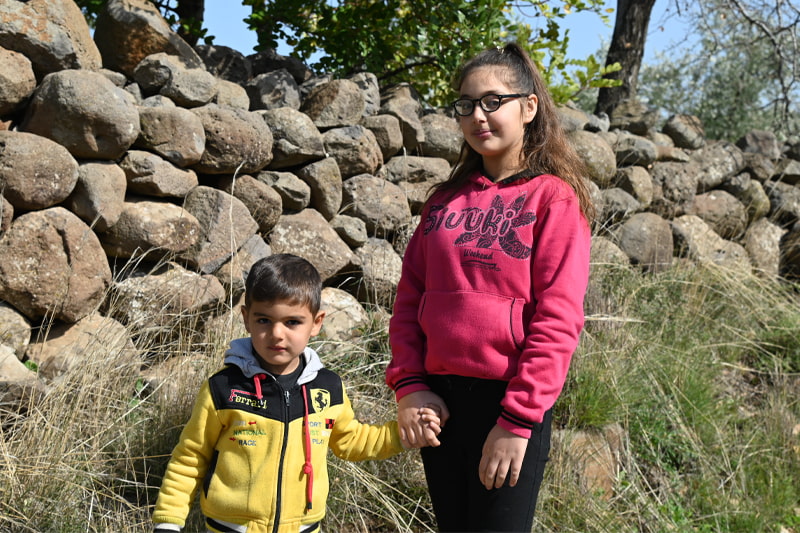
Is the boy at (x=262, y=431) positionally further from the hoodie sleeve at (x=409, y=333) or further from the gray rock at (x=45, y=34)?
the gray rock at (x=45, y=34)

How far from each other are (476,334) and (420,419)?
0.27 m

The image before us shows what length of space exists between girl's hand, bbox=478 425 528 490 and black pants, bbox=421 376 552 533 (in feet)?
0.18

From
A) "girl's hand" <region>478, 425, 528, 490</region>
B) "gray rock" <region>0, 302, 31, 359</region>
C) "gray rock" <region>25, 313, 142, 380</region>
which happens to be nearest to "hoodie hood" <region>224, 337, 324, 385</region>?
"girl's hand" <region>478, 425, 528, 490</region>

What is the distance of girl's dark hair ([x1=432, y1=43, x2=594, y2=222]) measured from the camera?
6.48 feet

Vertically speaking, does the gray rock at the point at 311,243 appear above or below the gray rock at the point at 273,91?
below

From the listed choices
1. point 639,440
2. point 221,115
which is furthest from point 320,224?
point 639,440

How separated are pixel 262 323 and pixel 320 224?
6.49 ft

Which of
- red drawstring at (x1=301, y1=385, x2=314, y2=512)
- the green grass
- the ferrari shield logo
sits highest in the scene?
the ferrari shield logo

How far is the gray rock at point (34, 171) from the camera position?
2830mm

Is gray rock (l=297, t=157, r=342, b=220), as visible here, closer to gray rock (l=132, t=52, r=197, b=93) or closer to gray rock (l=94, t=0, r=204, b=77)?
gray rock (l=132, t=52, r=197, b=93)

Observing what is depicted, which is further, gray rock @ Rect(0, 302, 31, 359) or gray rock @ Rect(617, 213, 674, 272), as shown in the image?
gray rock @ Rect(617, 213, 674, 272)

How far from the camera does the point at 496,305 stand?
1803mm

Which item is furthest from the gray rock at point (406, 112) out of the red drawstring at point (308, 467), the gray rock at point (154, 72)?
the red drawstring at point (308, 467)

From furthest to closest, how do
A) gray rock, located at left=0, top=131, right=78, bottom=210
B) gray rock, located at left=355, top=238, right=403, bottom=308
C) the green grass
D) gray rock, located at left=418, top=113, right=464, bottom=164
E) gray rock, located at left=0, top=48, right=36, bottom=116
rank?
gray rock, located at left=418, top=113, right=464, bottom=164
gray rock, located at left=355, top=238, right=403, bottom=308
gray rock, located at left=0, top=48, right=36, bottom=116
gray rock, located at left=0, top=131, right=78, bottom=210
the green grass
